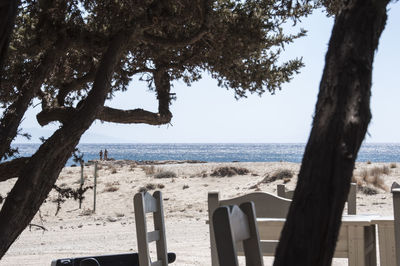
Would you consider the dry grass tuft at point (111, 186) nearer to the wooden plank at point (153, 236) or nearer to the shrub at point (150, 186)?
the shrub at point (150, 186)

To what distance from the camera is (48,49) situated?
5543 mm

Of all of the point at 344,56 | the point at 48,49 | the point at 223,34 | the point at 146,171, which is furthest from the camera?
the point at 146,171

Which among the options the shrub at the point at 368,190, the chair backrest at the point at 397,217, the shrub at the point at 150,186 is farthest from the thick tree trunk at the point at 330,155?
the shrub at the point at 150,186

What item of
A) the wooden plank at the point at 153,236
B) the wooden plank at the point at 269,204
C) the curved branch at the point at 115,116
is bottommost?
the wooden plank at the point at 153,236

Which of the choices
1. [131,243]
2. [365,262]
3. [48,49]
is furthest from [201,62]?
[131,243]

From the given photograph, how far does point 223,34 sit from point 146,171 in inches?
846

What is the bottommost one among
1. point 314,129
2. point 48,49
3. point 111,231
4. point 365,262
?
point 111,231

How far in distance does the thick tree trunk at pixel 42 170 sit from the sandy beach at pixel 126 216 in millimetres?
3152

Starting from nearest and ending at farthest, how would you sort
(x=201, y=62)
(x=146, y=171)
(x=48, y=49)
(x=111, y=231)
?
(x=48, y=49), (x=201, y=62), (x=111, y=231), (x=146, y=171)

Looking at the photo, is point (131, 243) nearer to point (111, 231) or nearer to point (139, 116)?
point (111, 231)

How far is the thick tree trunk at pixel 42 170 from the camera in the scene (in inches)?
176

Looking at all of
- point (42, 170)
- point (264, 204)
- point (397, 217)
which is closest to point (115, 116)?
point (42, 170)

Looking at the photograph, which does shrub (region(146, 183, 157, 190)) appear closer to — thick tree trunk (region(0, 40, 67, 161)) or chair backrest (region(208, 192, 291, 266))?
thick tree trunk (region(0, 40, 67, 161))

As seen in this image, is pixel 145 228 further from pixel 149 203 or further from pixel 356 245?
pixel 356 245
